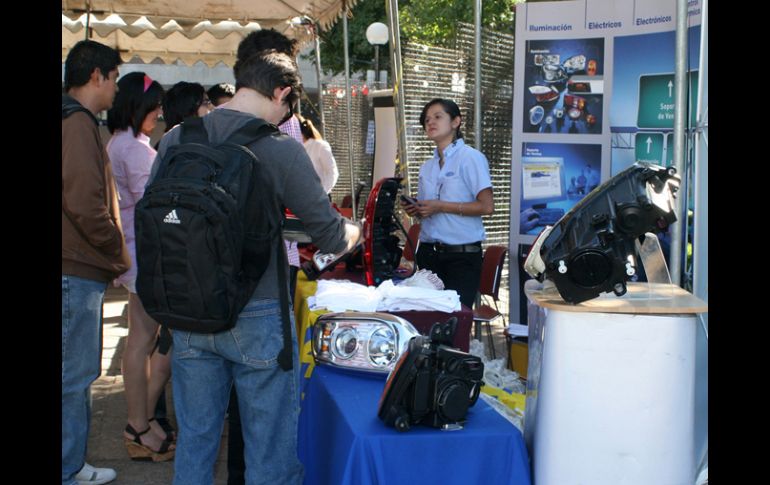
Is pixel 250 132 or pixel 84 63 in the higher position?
pixel 84 63

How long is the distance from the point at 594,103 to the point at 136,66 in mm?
17078

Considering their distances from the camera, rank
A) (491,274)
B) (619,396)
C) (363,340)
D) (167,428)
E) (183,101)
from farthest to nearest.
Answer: (491,274)
(183,101)
(167,428)
(363,340)
(619,396)

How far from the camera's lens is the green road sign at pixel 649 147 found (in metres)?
4.39

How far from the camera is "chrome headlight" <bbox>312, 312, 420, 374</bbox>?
2695 millimetres

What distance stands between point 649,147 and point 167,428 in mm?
2945

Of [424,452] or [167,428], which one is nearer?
[424,452]

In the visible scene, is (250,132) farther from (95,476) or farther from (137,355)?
(95,476)

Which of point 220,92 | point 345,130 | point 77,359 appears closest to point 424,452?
point 77,359

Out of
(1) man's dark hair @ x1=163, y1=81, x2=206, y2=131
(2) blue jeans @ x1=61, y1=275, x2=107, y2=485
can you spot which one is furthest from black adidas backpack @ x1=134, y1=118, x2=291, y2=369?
(1) man's dark hair @ x1=163, y1=81, x2=206, y2=131

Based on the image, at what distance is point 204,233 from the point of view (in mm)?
2195

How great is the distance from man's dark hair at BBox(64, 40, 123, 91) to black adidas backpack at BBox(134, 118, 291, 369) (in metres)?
1.05

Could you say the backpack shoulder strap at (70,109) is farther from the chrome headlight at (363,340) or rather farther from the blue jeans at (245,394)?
the chrome headlight at (363,340)

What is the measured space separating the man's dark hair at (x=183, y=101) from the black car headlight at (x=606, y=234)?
248 centimetres

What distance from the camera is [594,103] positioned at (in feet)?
15.5
